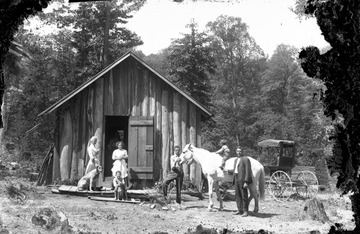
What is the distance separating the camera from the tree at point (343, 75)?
207 centimetres

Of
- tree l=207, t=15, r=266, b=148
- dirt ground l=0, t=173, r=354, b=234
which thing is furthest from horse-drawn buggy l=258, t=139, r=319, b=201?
tree l=207, t=15, r=266, b=148

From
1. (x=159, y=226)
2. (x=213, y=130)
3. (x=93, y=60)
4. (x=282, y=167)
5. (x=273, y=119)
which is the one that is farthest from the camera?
(x=273, y=119)

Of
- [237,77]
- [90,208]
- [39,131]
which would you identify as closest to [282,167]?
[90,208]

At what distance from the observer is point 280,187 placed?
1573cm

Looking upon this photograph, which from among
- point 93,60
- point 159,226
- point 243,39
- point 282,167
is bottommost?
point 159,226

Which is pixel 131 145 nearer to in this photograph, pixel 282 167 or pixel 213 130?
pixel 282 167

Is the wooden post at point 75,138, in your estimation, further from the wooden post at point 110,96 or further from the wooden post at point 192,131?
the wooden post at point 192,131

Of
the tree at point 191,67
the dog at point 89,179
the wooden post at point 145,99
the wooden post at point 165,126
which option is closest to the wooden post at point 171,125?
the wooden post at point 165,126

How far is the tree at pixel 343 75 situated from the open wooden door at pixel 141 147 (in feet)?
42.1

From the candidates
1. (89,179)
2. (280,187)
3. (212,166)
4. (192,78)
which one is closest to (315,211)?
(212,166)

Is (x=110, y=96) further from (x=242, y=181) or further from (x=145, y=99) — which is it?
(x=242, y=181)

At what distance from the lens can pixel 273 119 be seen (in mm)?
40438

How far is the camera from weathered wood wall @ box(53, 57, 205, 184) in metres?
15.2

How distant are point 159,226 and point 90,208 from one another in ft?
8.77
